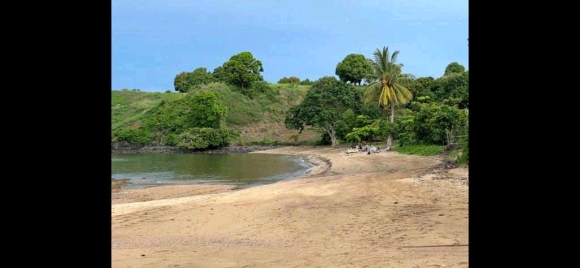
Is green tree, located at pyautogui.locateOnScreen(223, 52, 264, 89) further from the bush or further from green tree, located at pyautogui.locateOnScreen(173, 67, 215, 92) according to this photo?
the bush

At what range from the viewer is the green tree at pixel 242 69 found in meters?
54.6

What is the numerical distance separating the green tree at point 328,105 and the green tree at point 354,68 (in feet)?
57.7

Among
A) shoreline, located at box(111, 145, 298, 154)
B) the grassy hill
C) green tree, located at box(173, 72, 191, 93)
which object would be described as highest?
green tree, located at box(173, 72, 191, 93)

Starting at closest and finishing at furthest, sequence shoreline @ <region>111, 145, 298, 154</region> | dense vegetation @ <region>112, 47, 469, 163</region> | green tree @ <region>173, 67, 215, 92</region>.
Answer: dense vegetation @ <region>112, 47, 469, 163</region>
shoreline @ <region>111, 145, 298, 154</region>
green tree @ <region>173, 67, 215, 92</region>

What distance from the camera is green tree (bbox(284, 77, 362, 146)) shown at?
3947cm

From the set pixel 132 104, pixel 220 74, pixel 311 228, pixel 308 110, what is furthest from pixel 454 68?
pixel 311 228

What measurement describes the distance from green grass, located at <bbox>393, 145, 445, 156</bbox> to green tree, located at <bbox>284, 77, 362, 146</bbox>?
11730 mm

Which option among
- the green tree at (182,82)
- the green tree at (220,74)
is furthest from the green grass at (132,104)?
the green tree at (220,74)

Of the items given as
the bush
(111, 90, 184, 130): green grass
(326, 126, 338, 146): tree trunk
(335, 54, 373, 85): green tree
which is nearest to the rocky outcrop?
the bush

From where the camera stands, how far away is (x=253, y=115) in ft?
173

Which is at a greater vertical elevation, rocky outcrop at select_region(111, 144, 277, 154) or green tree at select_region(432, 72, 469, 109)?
green tree at select_region(432, 72, 469, 109)
